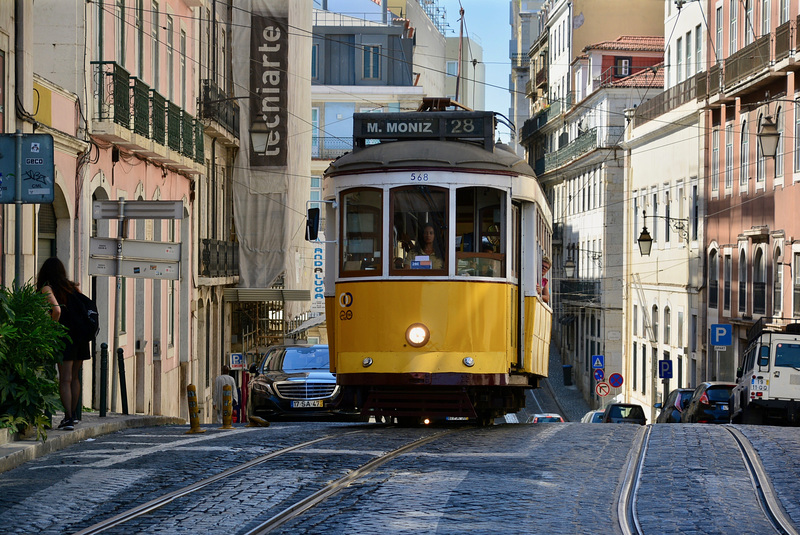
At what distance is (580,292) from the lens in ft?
222

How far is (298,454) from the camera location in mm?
12250

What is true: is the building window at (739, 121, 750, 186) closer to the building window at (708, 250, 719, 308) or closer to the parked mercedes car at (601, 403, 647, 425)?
the building window at (708, 250, 719, 308)

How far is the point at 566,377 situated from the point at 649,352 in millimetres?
15417

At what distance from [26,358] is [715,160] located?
119ft

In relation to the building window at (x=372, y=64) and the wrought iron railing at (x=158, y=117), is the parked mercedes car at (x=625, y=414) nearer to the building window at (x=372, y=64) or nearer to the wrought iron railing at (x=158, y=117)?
the wrought iron railing at (x=158, y=117)

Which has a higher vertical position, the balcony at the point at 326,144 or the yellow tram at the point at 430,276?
the balcony at the point at 326,144

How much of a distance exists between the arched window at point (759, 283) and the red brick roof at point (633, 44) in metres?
30.8

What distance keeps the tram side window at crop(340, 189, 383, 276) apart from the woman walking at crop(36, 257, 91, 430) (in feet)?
10.3

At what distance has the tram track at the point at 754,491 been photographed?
28.9ft

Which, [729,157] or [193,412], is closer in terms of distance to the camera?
[193,412]

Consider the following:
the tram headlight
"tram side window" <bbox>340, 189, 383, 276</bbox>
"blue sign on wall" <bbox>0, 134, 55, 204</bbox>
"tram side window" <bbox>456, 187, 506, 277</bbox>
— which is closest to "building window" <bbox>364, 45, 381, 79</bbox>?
"tram side window" <bbox>340, 189, 383, 276</bbox>

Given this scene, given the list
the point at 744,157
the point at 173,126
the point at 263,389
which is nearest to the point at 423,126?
the point at 263,389

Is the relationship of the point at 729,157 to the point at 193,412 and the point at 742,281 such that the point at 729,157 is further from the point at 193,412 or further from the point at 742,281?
the point at 193,412

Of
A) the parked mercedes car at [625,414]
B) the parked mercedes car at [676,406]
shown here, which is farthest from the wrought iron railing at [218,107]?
the parked mercedes car at [676,406]
